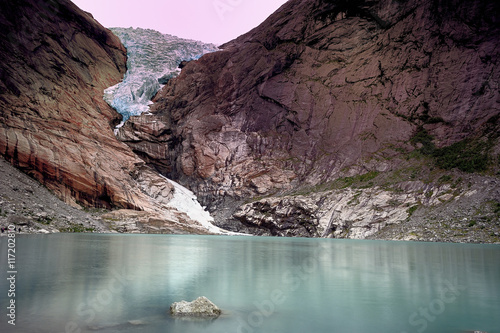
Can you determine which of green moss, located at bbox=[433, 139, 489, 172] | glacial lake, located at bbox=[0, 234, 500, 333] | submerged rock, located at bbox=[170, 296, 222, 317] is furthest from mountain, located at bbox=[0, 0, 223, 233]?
green moss, located at bbox=[433, 139, 489, 172]

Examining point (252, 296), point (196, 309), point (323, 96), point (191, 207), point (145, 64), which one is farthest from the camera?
point (145, 64)

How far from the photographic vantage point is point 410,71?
7981cm

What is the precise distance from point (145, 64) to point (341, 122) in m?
77.1

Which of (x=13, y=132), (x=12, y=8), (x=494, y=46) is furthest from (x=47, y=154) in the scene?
(x=494, y=46)

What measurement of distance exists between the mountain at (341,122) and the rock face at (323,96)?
0.28 m

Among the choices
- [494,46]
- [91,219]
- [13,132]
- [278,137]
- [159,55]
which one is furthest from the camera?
[159,55]

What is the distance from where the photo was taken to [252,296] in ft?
38.1

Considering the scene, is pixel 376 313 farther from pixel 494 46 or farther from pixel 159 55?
pixel 159 55

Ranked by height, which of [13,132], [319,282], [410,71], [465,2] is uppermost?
[465,2]

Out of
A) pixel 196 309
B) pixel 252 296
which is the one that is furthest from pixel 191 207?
pixel 196 309

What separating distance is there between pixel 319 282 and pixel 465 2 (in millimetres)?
84590

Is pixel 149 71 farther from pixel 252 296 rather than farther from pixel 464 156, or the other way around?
pixel 252 296

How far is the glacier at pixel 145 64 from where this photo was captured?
354 feet

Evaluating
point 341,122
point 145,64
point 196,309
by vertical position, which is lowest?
point 196,309
